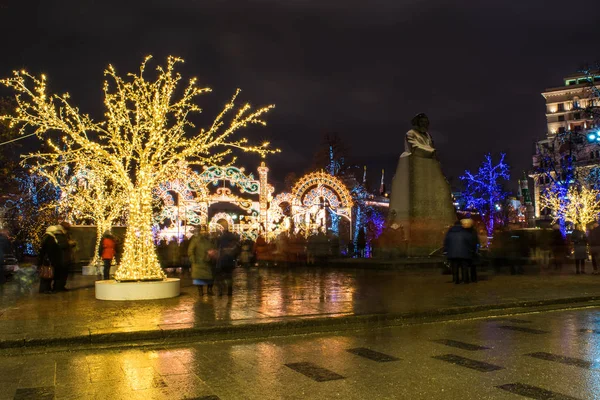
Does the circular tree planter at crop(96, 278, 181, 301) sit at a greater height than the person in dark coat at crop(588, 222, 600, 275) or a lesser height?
lesser

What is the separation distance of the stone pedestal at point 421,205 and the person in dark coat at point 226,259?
43.3ft

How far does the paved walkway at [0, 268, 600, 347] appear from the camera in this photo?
845 cm

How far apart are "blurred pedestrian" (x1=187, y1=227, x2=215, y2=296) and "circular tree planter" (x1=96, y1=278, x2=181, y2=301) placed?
692 millimetres

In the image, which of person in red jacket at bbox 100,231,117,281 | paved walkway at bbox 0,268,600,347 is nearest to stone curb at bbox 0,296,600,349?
paved walkway at bbox 0,268,600,347

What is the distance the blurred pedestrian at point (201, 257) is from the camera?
40.7 ft

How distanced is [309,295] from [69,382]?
7.50 metres

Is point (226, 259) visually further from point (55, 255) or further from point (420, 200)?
point (420, 200)

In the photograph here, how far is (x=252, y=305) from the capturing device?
11195 mm

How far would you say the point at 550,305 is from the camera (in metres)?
11.8

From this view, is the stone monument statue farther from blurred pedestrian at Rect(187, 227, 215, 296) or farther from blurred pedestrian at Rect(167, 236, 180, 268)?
blurred pedestrian at Rect(187, 227, 215, 296)

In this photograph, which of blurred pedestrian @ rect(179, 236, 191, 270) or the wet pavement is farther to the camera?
blurred pedestrian @ rect(179, 236, 191, 270)

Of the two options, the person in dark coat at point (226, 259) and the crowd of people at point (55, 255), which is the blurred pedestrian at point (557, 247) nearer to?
the person in dark coat at point (226, 259)

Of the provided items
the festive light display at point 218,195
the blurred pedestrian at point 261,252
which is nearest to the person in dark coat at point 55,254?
the blurred pedestrian at point 261,252

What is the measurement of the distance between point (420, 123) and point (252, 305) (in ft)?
54.4
